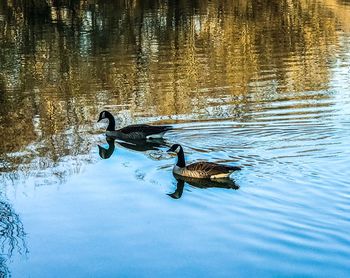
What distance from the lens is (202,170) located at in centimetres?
1381

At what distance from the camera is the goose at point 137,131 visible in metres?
17.0

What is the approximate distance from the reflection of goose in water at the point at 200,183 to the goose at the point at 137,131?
2852 mm

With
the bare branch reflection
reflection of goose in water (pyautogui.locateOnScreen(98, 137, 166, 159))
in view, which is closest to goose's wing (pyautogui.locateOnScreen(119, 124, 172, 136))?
reflection of goose in water (pyautogui.locateOnScreen(98, 137, 166, 159))

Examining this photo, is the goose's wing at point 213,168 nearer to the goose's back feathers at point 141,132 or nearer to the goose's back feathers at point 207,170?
the goose's back feathers at point 207,170

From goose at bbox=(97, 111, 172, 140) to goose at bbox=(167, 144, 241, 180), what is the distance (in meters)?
2.37

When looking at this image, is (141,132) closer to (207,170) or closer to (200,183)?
(200,183)

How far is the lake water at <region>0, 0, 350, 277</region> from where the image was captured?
1024cm

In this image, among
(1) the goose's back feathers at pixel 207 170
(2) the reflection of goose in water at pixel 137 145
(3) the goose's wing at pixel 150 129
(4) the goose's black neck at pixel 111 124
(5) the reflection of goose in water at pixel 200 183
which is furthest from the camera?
(4) the goose's black neck at pixel 111 124

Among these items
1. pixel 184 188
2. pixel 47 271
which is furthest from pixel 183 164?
pixel 47 271

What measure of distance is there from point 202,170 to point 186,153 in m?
2.25

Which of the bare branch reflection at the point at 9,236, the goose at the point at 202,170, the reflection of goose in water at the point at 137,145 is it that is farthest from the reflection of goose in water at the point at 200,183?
the bare branch reflection at the point at 9,236

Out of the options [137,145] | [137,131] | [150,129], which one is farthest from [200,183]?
[137,131]

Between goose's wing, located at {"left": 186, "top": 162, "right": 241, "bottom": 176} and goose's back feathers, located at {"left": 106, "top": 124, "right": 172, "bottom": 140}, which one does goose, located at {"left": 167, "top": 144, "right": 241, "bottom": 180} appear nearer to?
goose's wing, located at {"left": 186, "top": 162, "right": 241, "bottom": 176}

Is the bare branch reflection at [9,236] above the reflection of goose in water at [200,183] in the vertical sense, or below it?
below
